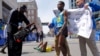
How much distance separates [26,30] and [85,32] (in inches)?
56.8

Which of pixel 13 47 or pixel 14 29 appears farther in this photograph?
pixel 14 29

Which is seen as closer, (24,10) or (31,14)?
(24,10)

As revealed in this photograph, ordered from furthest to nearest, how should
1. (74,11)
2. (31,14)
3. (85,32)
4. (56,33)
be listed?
1. (31,14)
2. (56,33)
3. (74,11)
4. (85,32)

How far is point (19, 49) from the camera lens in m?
7.65

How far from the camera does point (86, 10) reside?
7578 millimetres

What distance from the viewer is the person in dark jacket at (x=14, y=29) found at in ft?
24.8

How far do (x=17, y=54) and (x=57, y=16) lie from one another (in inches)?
80.5

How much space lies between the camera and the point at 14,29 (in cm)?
771

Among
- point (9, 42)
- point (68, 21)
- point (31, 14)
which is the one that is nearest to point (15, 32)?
point (9, 42)

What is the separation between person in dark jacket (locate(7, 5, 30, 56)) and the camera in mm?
7570

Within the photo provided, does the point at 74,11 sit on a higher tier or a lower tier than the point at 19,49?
higher

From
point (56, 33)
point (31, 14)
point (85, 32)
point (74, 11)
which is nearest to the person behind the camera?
point (85, 32)

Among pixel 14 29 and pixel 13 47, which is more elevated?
pixel 14 29

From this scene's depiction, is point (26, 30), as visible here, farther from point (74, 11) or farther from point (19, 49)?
point (74, 11)
